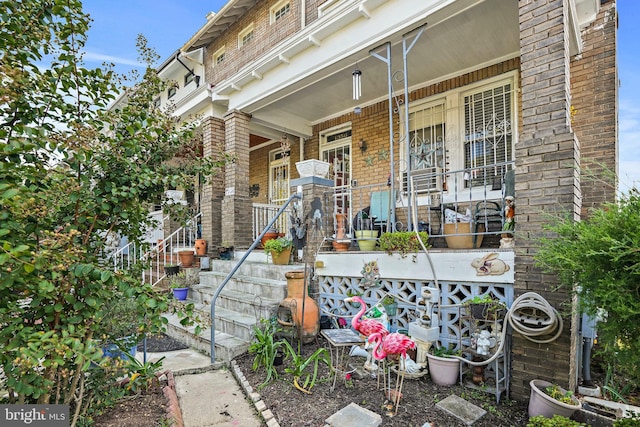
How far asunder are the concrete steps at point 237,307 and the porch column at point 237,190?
3.23ft

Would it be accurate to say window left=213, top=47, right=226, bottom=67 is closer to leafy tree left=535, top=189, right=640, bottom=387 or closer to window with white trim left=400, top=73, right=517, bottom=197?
window with white trim left=400, top=73, right=517, bottom=197

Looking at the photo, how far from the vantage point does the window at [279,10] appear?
646cm

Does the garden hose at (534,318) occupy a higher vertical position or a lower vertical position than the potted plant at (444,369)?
higher

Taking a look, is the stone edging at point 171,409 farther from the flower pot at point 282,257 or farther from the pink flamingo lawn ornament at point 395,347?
the flower pot at point 282,257

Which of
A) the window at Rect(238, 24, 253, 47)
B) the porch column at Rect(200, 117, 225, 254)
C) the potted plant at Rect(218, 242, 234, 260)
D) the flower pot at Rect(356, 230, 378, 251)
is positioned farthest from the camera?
the window at Rect(238, 24, 253, 47)

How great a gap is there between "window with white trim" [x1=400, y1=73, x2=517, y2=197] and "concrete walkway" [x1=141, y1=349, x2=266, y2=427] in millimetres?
3523

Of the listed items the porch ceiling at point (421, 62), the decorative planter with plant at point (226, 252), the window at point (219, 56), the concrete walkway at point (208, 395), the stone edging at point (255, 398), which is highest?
the window at point (219, 56)

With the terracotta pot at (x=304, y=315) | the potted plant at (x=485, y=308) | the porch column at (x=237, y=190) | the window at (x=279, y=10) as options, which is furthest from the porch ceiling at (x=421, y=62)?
the terracotta pot at (x=304, y=315)

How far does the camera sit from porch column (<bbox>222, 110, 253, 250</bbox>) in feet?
21.1

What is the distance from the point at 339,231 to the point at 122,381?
3.23m

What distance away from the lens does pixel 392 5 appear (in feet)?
13.7

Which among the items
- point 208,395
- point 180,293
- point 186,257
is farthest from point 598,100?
point 186,257

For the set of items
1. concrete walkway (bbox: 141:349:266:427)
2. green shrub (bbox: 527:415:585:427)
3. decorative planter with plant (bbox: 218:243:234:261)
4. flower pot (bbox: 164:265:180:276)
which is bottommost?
concrete walkway (bbox: 141:349:266:427)

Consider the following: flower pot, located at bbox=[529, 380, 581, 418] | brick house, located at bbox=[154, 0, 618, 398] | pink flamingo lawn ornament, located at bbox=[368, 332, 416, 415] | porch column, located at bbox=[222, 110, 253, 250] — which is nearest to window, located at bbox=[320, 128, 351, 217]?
brick house, located at bbox=[154, 0, 618, 398]
